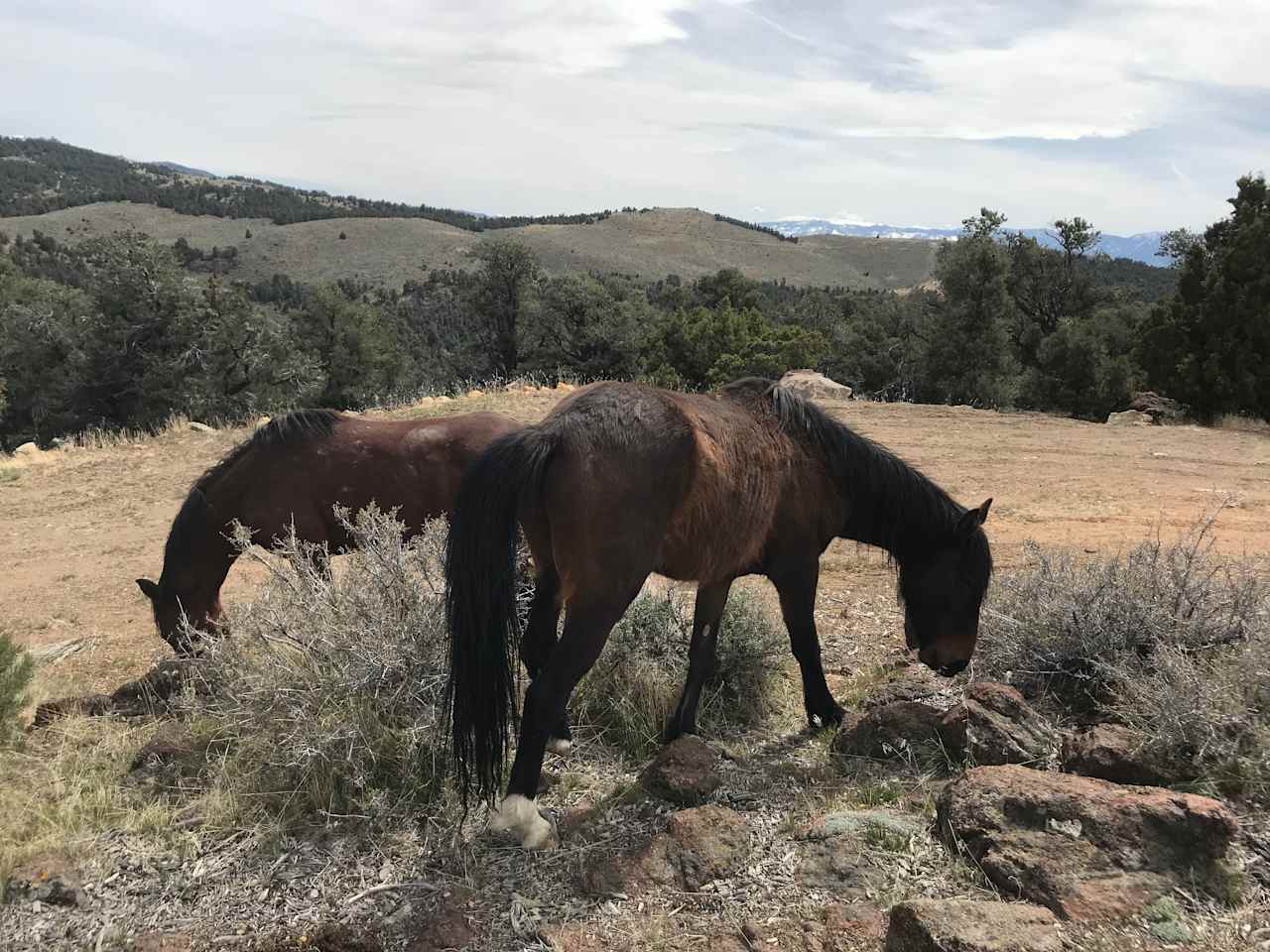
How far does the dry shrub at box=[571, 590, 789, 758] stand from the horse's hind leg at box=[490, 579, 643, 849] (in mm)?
920

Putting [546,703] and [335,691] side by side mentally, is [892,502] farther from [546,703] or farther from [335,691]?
[335,691]

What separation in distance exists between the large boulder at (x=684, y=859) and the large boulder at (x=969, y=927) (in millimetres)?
701

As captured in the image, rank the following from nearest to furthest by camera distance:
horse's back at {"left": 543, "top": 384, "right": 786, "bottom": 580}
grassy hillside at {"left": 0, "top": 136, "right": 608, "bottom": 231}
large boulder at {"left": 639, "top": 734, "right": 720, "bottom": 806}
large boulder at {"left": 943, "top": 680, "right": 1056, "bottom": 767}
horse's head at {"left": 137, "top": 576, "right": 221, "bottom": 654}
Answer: horse's back at {"left": 543, "top": 384, "right": 786, "bottom": 580}
large boulder at {"left": 639, "top": 734, "right": 720, "bottom": 806}
large boulder at {"left": 943, "top": 680, "right": 1056, "bottom": 767}
horse's head at {"left": 137, "top": 576, "right": 221, "bottom": 654}
grassy hillside at {"left": 0, "top": 136, "right": 608, "bottom": 231}

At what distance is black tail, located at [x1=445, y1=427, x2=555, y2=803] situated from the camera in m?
3.06

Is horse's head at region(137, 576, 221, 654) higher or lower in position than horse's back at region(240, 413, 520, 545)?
lower

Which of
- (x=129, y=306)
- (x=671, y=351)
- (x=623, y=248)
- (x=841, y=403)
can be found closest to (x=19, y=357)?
(x=129, y=306)

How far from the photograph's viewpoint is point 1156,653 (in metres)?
3.71

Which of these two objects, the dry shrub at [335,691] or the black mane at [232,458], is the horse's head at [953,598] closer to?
the dry shrub at [335,691]

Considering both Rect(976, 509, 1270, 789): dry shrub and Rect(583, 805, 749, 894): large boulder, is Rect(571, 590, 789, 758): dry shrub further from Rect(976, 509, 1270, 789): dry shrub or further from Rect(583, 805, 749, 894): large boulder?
Rect(976, 509, 1270, 789): dry shrub

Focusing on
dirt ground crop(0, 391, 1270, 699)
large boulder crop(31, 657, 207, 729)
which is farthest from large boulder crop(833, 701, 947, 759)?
large boulder crop(31, 657, 207, 729)

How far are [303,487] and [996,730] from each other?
434 centimetres

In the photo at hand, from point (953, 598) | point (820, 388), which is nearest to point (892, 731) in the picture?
point (953, 598)

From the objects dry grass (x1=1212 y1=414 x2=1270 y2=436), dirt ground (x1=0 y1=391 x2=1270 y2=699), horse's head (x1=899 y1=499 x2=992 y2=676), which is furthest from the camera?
dry grass (x1=1212 y1=414 x2=1270 y2=436)

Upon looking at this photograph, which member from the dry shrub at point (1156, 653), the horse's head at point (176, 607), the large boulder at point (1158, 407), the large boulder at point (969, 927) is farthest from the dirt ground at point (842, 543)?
the large boulder at point (1158, 407)
